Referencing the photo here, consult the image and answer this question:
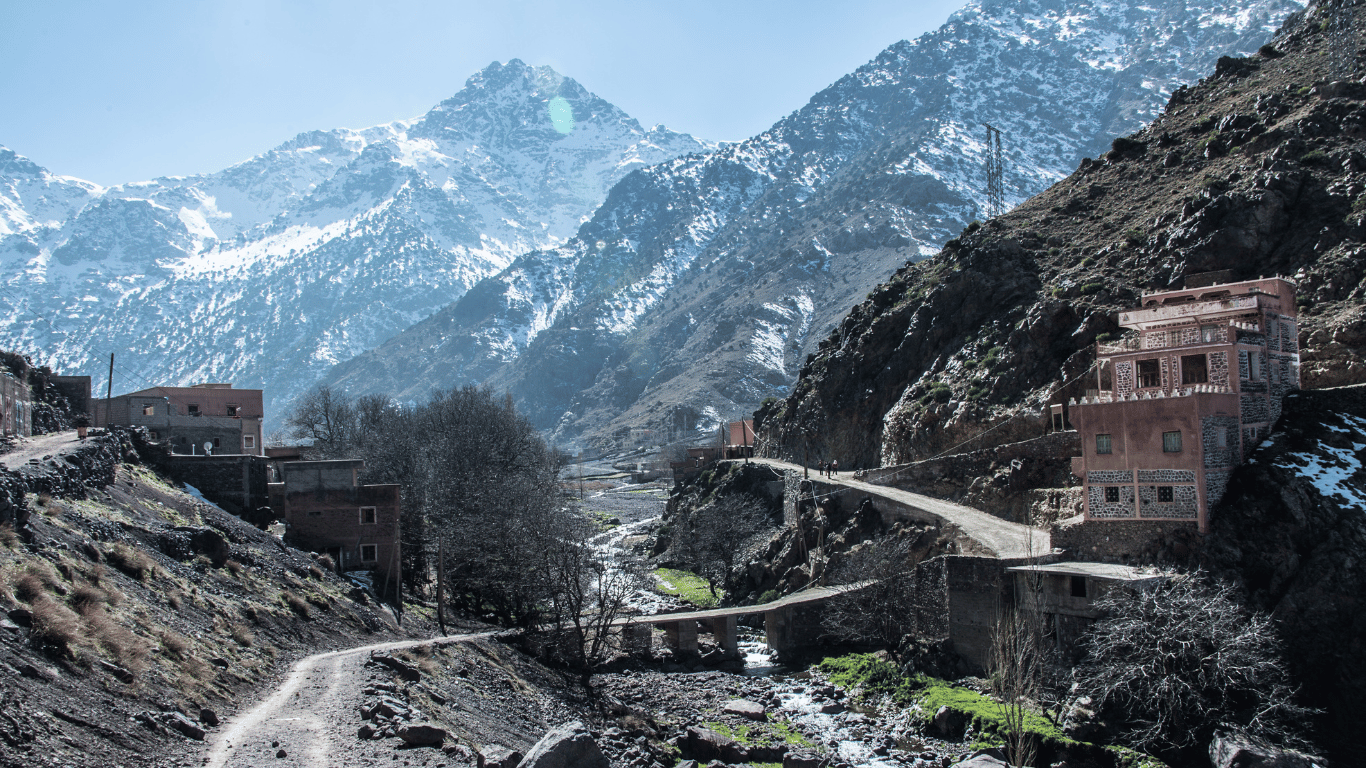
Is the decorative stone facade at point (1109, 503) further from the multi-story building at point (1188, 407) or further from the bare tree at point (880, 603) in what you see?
the bare tree at point (880, 603)

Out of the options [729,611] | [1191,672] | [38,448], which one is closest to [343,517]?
[38,448]

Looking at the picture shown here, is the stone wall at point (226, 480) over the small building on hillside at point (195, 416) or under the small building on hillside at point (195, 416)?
under

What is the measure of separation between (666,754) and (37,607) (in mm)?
16343

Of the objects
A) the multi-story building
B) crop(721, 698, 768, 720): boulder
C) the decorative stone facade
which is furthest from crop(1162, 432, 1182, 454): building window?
crop(721, 698, 768, 720): boulder

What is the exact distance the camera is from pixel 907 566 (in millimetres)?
41000

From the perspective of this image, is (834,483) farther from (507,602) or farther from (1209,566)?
(1209,566)

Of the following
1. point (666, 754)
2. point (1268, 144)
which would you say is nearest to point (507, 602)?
point (666, 754)

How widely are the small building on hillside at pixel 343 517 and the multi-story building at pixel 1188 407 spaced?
88.9 ft

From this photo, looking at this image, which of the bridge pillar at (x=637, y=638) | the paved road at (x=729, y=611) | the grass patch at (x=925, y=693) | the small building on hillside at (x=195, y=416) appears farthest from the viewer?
the small building on hillside at (x=195, y=416)

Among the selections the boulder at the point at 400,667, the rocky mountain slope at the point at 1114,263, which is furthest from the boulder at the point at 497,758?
the rocky mountain slope at the point at 1114,263

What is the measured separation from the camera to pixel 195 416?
49.0 m

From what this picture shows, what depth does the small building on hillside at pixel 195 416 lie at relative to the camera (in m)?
47.2

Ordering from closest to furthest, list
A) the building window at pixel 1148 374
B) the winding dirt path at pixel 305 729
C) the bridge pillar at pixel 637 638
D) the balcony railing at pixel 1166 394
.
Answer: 1. the winding dirt path at pixel 305 729
2. the balcony railing at pixel 1166 394
3. the building window at pixel 1148 374
4. the bridge pillar at pixel 637 638

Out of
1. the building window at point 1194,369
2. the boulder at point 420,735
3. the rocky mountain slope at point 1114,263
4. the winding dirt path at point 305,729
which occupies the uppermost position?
the rocky mountain slope at point 1114,263
